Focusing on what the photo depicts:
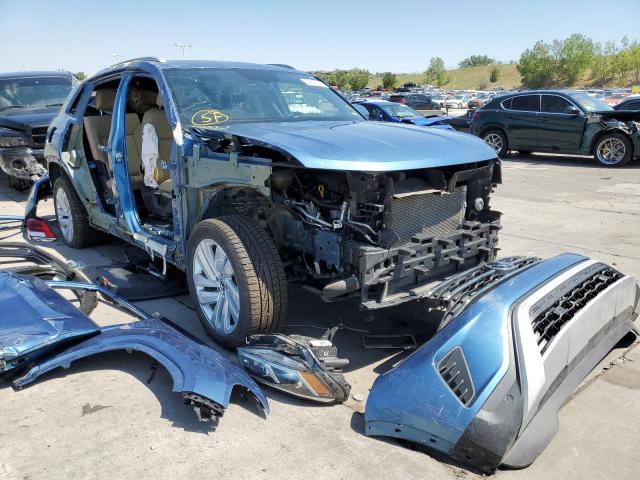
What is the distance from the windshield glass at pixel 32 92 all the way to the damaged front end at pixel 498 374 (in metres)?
10.3

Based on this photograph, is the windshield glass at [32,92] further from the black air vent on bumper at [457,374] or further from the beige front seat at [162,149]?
the black air vent on bumper at [457,374]

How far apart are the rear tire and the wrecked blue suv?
49.2 inches

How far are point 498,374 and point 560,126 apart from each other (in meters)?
12.4

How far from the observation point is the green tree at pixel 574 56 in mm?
85312

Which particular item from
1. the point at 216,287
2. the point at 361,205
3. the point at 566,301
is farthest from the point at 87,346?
the point at 566,301

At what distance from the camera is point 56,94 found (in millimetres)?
11094

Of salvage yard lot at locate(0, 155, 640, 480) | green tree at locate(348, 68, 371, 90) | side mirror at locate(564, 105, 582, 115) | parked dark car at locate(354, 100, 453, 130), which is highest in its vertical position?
green tree at locate(348, 68, 371, 90)

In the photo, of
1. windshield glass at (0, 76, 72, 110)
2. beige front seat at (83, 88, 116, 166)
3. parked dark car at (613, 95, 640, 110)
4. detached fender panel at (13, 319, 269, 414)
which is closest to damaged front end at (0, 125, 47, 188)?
windshield glass at (0, 76, 72, 110)

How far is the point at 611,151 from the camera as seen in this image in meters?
12.9

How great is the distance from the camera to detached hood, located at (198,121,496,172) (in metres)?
3.11

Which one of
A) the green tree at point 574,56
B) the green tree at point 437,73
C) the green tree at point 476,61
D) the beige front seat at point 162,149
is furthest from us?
the green tree at point 476,61

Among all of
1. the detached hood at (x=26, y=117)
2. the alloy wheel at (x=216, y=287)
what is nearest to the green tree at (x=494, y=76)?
the detached hood at (x=26, y=117)

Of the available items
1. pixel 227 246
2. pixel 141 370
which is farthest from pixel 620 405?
pixel 141 370

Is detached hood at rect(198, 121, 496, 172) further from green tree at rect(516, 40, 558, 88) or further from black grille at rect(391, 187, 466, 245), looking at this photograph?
green tree at rect(516, 40, 558, 88)
